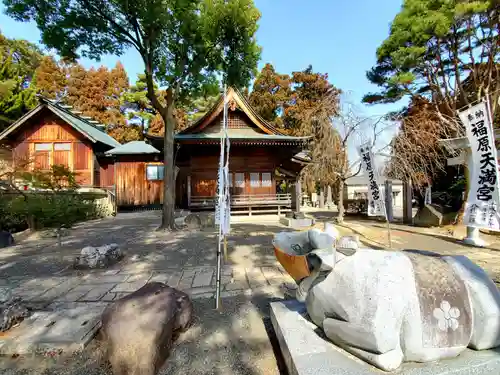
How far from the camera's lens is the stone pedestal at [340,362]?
1.76 metres

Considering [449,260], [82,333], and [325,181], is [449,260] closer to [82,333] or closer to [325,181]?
[82,333]

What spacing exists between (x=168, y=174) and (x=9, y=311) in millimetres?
7076

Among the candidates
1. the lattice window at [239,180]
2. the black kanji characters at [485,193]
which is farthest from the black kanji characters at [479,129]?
the lattice window at [239,180]

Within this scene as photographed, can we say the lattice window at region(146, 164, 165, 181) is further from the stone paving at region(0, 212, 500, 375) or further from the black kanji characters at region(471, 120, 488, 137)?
the black kanji characters at region(471, 120, 488, 137)

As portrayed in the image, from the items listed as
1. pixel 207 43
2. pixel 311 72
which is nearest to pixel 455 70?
pixel 207 43

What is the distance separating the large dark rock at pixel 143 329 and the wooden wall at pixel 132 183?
54.3 ft

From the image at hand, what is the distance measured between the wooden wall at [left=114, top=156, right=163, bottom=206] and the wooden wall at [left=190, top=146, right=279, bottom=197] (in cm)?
560

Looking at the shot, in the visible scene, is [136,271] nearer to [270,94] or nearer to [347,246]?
[347,246]

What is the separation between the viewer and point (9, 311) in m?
2.96

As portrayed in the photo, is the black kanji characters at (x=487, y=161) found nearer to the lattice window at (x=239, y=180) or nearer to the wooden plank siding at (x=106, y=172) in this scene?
the lattice window at (x=239, y=180)

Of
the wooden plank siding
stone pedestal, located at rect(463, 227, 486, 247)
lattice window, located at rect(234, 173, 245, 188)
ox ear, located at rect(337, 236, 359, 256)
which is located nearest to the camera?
ox ear, located at rect(337, 236, 359, 256)

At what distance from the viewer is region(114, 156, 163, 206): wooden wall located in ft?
58.9

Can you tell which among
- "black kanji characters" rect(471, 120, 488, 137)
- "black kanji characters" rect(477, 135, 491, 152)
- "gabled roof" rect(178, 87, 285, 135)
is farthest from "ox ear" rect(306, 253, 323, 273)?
"gabled roof" rect(178, 87, 285, 135)

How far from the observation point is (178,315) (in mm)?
2754
